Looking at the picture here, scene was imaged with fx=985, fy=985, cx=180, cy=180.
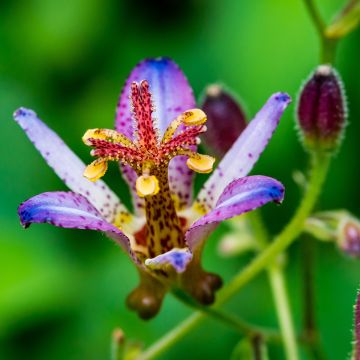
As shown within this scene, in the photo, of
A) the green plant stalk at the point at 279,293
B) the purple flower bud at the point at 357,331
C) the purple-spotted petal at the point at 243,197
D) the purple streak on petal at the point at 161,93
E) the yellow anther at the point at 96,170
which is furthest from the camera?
the green plant stalk at the point at 279,293

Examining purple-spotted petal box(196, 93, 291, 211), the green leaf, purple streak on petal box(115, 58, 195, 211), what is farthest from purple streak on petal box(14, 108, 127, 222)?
the green leaf

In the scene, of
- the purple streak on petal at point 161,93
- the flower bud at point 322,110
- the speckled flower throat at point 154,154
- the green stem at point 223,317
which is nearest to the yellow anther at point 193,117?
the speckled flower throat at point 154,154

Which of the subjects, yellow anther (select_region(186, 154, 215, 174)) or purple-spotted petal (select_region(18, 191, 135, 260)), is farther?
yellow anther (select_region(186, 154, 215, 174))

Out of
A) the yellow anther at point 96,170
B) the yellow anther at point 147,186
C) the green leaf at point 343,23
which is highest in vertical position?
the yellow anther at point 96,170

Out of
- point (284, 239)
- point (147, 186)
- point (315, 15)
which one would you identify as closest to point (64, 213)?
point (147, 186)

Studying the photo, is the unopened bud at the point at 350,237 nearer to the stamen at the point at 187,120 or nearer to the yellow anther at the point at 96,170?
the stamen at the point at 187,120

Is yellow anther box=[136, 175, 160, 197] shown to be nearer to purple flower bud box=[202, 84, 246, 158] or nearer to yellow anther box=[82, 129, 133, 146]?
yellow anther box=[82, 129, 133, 146]
